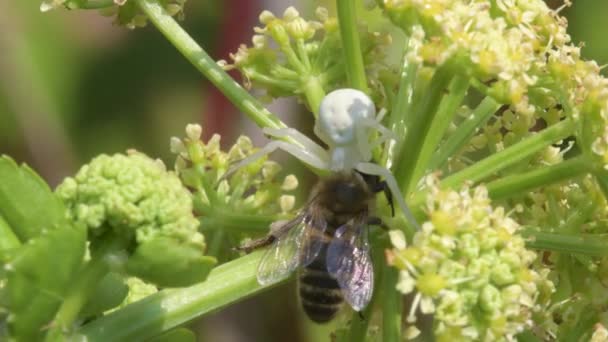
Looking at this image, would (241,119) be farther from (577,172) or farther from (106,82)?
(577,172)

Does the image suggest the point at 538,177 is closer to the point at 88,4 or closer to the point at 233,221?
the point at 233,221

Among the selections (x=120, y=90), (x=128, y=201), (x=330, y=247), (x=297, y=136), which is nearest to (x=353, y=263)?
(x=330, y=247)

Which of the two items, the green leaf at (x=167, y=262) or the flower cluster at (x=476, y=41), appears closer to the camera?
the green leaf at (x=167, y=262)

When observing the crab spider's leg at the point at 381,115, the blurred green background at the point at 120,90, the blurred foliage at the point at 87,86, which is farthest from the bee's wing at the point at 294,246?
the blurred foliage at the point at 87,86

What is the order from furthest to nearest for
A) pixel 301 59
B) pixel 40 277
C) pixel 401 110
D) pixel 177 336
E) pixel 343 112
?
pixel 301 59 → pixel 401 110 → pixel 343 112 → pixel 177 336 → pixel 40 277

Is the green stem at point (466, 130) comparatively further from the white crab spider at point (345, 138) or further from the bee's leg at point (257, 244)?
the bee's leg at point (257, 244)

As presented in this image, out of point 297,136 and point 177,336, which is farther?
point 297,136

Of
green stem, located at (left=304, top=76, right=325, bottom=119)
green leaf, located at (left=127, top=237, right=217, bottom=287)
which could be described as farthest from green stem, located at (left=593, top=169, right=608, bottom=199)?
green leaf, located at (left=127, top=237, right=217, bottom=287)
